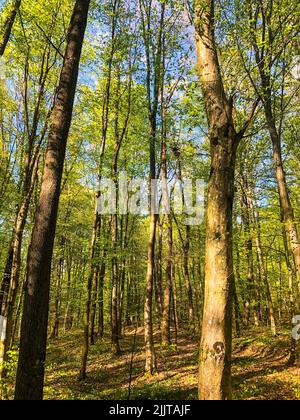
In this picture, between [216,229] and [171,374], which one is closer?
[216,229]

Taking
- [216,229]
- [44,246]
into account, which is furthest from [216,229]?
[44,246]

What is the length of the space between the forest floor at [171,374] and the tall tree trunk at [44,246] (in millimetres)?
2115

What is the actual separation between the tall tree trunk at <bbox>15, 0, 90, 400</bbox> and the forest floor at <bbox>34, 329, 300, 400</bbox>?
6.94 feet

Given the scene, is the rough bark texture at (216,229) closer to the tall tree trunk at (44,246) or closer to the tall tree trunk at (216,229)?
the tall tree trunk at (216,229)

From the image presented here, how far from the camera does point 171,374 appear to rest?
11594 mm

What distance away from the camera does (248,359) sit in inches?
538

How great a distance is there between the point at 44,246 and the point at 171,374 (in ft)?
28.5

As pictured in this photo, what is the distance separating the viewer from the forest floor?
30.0 ft

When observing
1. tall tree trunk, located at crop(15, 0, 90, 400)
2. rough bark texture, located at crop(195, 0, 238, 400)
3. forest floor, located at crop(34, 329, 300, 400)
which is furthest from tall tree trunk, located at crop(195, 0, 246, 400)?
forest floor, located at crop(34, 329, 300, 400)

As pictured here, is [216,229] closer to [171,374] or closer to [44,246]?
[44,246]

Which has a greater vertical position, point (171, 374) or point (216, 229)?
point (216, 229)

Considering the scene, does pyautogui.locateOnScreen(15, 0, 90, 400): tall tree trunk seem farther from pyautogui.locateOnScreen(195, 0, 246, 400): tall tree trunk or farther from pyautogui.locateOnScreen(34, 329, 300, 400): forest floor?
pyautogui.locateOnScreen(195, 0, 246, 400): tall tree trunk
